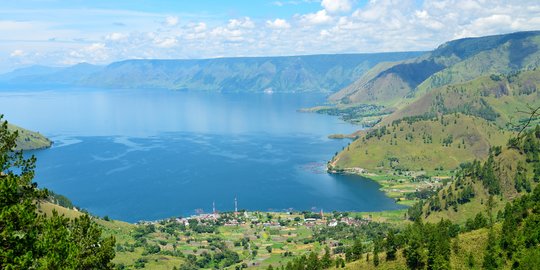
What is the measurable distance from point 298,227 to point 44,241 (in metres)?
168

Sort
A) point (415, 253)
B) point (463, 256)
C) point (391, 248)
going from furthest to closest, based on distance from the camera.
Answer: point (391, 248) → point (415, 253) → point (463, 256)

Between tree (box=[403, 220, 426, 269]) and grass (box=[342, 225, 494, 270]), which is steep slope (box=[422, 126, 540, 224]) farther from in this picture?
tree (box=[403, 220, 426, 269])

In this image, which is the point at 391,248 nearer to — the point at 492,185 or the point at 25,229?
the point at 25,229

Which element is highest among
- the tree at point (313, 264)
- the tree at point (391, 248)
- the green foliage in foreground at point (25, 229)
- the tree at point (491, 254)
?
the green foliage in foreground at point (25, 229)

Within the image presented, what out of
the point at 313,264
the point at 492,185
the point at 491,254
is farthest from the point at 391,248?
the point at 492,185

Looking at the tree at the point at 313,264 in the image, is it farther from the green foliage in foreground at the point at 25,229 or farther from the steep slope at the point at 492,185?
the steep slope at the point at 492,185

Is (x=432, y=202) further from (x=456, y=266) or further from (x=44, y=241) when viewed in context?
(x=44, y=241)

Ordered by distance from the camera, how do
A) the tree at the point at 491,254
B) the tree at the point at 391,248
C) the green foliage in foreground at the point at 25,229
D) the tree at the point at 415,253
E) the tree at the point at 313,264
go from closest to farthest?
the green foliage in foreground at the point at 25,229, the tree at the point at 491,254, the tree at the point at 415,253, the tree at the point at 391,248, the tree at the point at 313,264

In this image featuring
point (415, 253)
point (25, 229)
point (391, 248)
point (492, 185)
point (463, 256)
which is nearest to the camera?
point (25, 229)

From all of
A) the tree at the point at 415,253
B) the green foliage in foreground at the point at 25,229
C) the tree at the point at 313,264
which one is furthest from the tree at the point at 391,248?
the green foliage in foreground at the point at 25,229

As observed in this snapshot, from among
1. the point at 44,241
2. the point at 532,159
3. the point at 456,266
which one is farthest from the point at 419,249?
the point at 532,159

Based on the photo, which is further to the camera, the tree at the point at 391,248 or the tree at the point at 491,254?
the tree at the point at 391,248

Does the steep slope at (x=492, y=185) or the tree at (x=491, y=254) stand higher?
the tree at (x=491, y=254)

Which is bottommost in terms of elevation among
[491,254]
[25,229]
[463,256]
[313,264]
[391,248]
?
[313,264]
